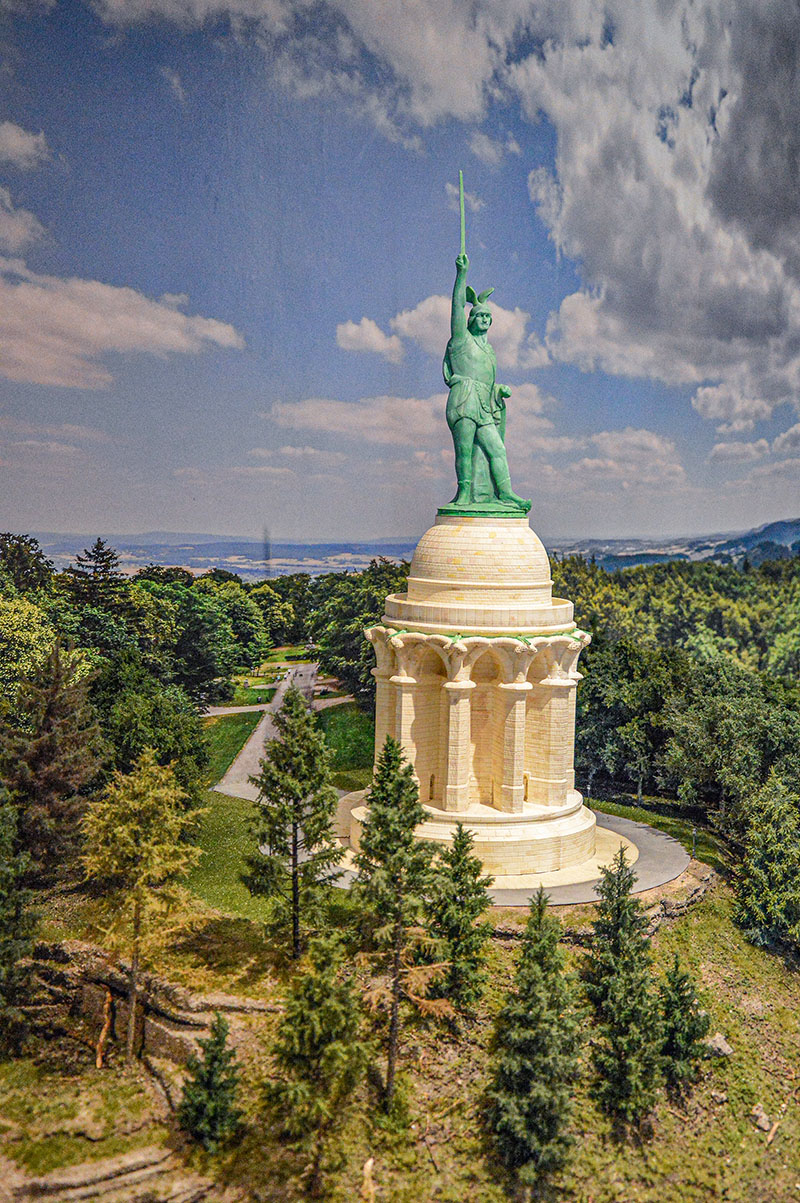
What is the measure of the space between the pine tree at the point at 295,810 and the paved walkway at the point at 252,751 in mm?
4322

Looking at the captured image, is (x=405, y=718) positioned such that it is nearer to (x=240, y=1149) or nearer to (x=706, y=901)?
(x=706, y=901)

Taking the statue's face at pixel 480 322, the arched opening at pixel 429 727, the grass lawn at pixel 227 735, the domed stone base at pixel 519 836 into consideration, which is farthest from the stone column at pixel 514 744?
the grass lawn at pixel 227 735

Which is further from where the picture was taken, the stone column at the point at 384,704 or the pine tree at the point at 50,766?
the stone column at the point at 384,704

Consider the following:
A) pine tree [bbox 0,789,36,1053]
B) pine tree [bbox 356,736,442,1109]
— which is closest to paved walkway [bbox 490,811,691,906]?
pine tree [bbox 356,736,442,1109]

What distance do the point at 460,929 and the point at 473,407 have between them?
683 inches

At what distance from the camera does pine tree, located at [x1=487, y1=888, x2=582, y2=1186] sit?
54.3 ft

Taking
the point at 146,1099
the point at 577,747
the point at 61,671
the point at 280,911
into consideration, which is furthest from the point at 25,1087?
the point at 577,747

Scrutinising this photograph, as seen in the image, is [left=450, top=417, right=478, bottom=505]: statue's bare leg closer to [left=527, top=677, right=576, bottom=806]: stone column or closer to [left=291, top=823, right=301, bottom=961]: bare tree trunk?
[left=527, top=677, right=576, bottom=806]: stone column

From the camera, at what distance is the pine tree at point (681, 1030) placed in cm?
1916

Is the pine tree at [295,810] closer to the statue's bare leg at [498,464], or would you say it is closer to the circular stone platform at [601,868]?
the circular stone platform at [601,868]

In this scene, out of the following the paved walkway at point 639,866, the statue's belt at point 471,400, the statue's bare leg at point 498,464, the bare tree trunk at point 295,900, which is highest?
the statue's belt at point 471,400

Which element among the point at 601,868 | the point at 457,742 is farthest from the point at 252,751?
the point at 601,868

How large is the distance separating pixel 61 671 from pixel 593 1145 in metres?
19.7

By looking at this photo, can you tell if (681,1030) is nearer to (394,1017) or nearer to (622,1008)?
(622,1008)
